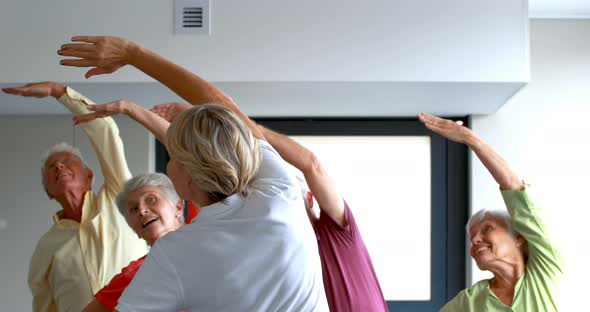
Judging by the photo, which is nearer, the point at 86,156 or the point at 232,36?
the point at 232,36

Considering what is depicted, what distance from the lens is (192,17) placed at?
3490 mm

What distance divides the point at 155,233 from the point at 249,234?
119 centimetres

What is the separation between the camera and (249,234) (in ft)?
4.22

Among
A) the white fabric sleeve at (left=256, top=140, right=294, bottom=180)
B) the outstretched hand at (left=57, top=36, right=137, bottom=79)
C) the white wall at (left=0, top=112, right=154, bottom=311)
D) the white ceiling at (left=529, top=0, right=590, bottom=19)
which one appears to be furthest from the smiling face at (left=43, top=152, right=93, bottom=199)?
the white ceiling at (left=529, top=0, right=590, bottom=19)

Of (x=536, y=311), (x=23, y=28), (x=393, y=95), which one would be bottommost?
(x=536, y=311)

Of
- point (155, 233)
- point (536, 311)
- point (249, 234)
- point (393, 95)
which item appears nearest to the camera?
point (249, 234)

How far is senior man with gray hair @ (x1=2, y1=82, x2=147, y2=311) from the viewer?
2928 mm

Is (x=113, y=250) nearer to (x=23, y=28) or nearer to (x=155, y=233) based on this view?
(x=155, y=233)

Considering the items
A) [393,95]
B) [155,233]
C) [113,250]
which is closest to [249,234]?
[155,233]

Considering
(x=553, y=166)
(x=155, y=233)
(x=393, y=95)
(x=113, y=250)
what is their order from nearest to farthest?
(x=155, y=233) < (x=113, y=250) < (x=393, y=95) < (x=553, y=166)

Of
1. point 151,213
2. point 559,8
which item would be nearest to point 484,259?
point 151,213

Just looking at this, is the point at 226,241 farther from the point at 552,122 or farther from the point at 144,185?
the point at 552,122

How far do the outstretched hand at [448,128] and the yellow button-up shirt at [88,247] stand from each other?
1023mm

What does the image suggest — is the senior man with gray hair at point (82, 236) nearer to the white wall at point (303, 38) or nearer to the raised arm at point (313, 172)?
the white wall at point (303, 38)
